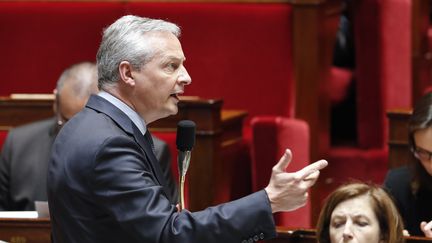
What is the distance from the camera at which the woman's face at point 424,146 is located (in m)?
1.21

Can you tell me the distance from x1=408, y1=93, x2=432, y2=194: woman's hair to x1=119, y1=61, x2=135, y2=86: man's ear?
536 mm

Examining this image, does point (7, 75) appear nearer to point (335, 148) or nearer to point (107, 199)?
point (335, 148)

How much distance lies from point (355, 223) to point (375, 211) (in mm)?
29

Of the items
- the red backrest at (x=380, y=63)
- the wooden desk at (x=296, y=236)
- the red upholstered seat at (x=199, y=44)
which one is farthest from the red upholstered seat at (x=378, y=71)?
the wooden desk at (x=296, y=236)

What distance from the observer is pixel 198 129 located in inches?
55.6

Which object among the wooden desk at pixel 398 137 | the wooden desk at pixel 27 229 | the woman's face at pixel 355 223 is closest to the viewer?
the woman's face at pixel 355 223

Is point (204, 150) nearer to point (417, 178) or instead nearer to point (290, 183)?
point (417, 178)

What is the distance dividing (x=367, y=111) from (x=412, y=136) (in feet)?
1.82

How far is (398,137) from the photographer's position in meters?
1.41

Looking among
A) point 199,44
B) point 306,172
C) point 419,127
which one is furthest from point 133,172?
point 199,44

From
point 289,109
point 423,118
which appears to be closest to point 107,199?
point 423,118

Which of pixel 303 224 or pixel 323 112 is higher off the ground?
pixel 323 112

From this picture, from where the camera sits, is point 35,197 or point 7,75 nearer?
point 35,197

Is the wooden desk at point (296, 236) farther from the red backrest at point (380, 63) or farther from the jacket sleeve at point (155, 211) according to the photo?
the red backrest at point (380, 63)
